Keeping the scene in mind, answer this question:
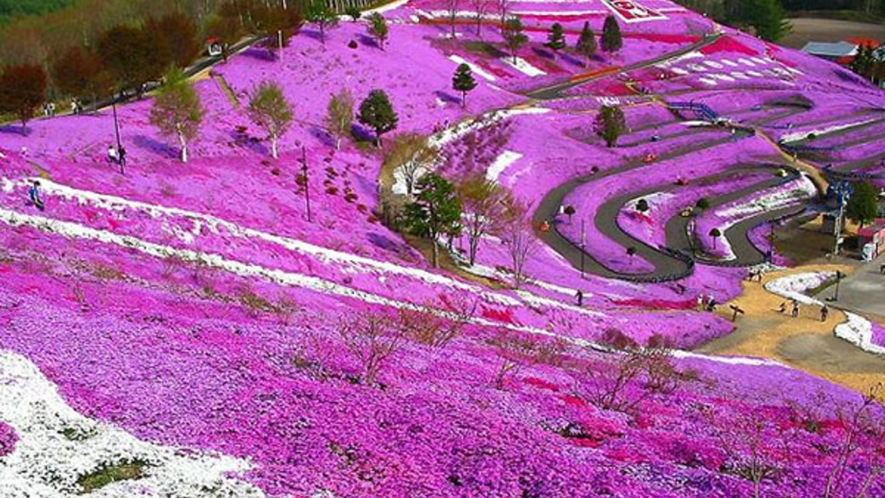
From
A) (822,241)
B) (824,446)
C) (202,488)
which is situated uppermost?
(202,488)

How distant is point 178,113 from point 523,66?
248 feet

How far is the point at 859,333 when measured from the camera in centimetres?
5847

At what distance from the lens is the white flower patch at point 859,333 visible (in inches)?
2210

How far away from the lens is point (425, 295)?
177 ft

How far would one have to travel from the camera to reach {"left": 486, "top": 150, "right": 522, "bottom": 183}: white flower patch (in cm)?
9256

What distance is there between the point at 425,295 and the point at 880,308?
37.2 metres

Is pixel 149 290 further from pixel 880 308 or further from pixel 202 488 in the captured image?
pixel 880 308

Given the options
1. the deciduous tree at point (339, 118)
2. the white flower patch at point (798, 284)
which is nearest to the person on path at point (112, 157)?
the deciduous tree at point (339, 118)

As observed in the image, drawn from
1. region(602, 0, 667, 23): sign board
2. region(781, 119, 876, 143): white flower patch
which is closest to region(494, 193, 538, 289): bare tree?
region(781, 119, 876, 143): white flower patch

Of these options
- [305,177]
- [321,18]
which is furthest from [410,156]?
[321,18]

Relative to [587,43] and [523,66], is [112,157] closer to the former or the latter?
[523,66]

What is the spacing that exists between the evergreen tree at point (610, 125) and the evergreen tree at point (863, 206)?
2929 centimetres

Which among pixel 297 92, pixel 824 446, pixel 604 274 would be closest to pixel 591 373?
pixel 824 446

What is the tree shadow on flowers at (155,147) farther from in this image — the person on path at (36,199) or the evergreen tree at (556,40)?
the evergreen tree at (556,40)
